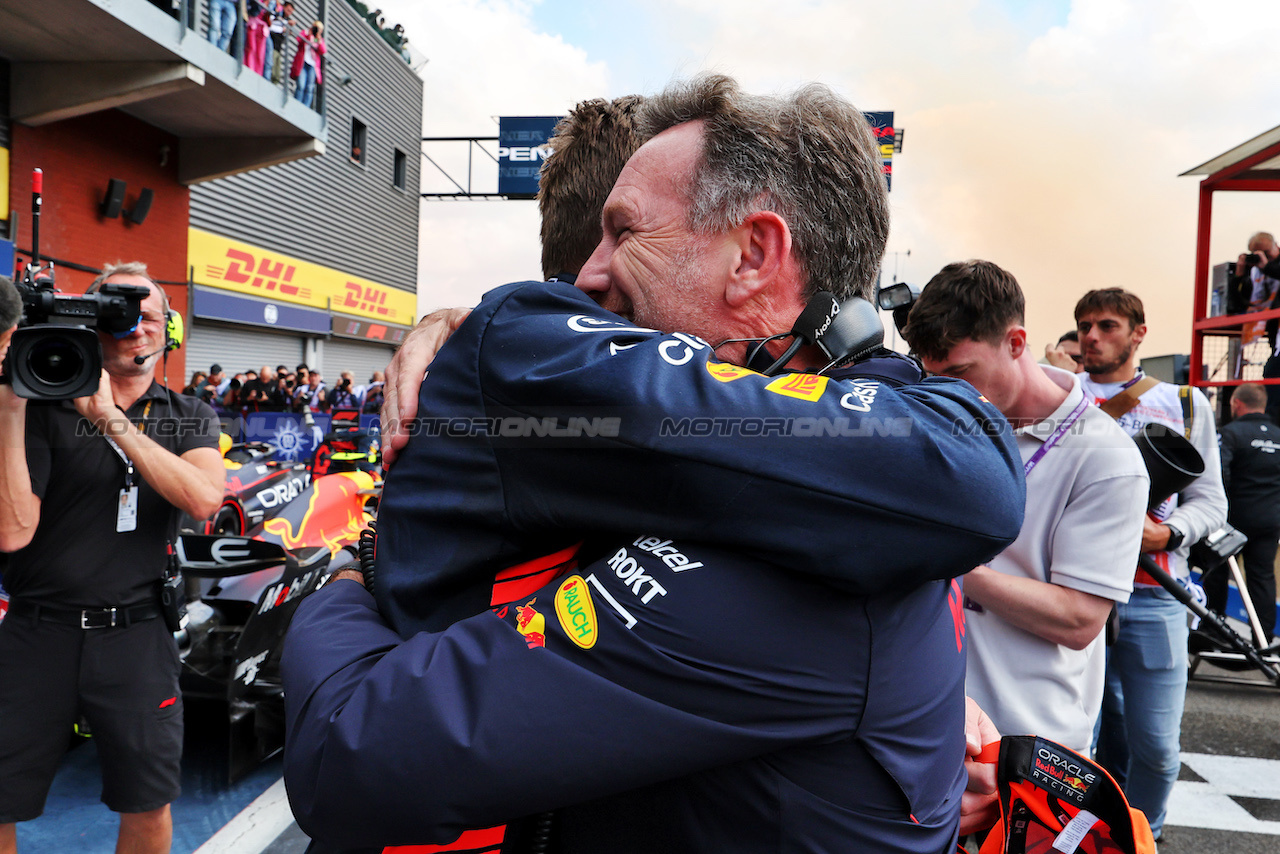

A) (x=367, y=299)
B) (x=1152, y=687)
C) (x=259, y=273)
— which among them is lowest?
(x=1152, y=687)

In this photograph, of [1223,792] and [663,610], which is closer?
[663,610]

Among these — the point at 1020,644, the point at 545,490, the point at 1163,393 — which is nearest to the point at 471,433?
the point at 545,490

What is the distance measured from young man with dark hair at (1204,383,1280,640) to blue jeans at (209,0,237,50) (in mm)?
14332

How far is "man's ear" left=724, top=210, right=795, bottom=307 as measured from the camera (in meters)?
1.03

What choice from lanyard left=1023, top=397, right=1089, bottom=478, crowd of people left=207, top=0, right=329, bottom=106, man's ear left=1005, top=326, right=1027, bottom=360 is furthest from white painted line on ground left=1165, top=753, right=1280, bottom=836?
crowd of people left=207, top=0, right=329, bottom=106

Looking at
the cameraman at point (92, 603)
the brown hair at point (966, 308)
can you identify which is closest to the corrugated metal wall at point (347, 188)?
the cameraman at point (92, 603)

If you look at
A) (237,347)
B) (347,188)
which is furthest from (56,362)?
(347,188)

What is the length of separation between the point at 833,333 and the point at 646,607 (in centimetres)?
44

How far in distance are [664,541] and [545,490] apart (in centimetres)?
14

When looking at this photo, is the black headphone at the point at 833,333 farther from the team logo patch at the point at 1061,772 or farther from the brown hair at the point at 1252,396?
the brown hair at the point at 1252,396

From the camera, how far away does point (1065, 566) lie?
2.10 m

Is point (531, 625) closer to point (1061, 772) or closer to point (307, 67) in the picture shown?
point (1061, 772)

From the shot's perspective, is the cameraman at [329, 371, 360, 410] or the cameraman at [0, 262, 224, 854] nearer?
the cameraman at [0, 262, 224, 854]

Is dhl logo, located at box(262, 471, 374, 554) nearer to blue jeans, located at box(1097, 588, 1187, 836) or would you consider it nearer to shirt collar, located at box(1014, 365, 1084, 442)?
shirt collar, located at box(1014, 365, 1084, 442)
